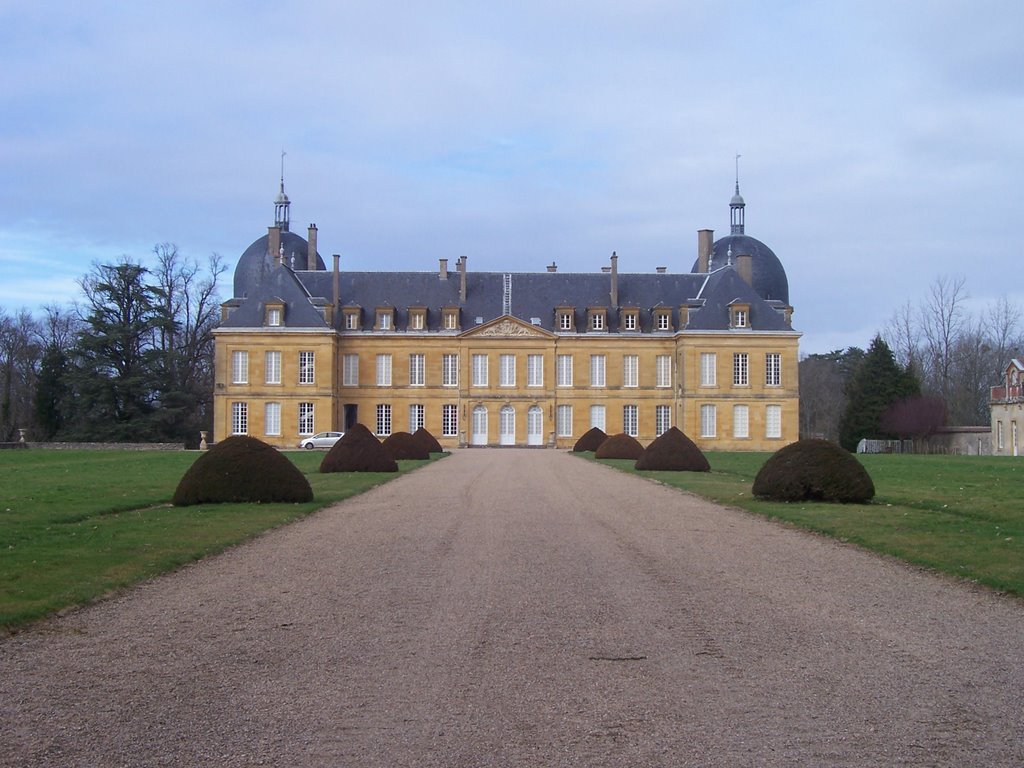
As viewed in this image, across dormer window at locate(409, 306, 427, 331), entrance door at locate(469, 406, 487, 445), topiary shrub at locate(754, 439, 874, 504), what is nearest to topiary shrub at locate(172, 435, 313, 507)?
topiary shrub at locate(754, 439, 874, 504)

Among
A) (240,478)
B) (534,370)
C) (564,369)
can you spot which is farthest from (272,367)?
(240,478)

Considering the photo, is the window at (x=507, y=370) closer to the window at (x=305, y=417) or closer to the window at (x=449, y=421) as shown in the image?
the window at (x=449, y=421)

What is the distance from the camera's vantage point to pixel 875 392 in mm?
51188

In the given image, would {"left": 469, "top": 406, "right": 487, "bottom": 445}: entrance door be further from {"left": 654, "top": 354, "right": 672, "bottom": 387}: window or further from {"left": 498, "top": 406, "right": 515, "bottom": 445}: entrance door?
{"left": 654, "top": 354, "right": 672, "bottom": 387}: window

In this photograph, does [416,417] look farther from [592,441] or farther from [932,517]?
[932,517]

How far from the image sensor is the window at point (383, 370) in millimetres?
55531

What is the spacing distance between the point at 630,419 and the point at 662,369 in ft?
10.3

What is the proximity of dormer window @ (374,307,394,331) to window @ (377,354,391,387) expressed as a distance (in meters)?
1.47

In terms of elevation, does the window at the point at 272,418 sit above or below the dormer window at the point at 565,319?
below

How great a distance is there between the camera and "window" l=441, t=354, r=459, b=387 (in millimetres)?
55625

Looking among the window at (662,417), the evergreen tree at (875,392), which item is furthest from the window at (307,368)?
the evergreen tree at (875,392)

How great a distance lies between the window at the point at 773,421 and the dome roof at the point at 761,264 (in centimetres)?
970

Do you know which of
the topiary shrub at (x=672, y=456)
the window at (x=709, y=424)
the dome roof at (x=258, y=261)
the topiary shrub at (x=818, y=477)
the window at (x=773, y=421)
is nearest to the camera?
the topiary shrub at (x=818, y=477)

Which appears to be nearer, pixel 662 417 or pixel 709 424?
pixel 709 424
